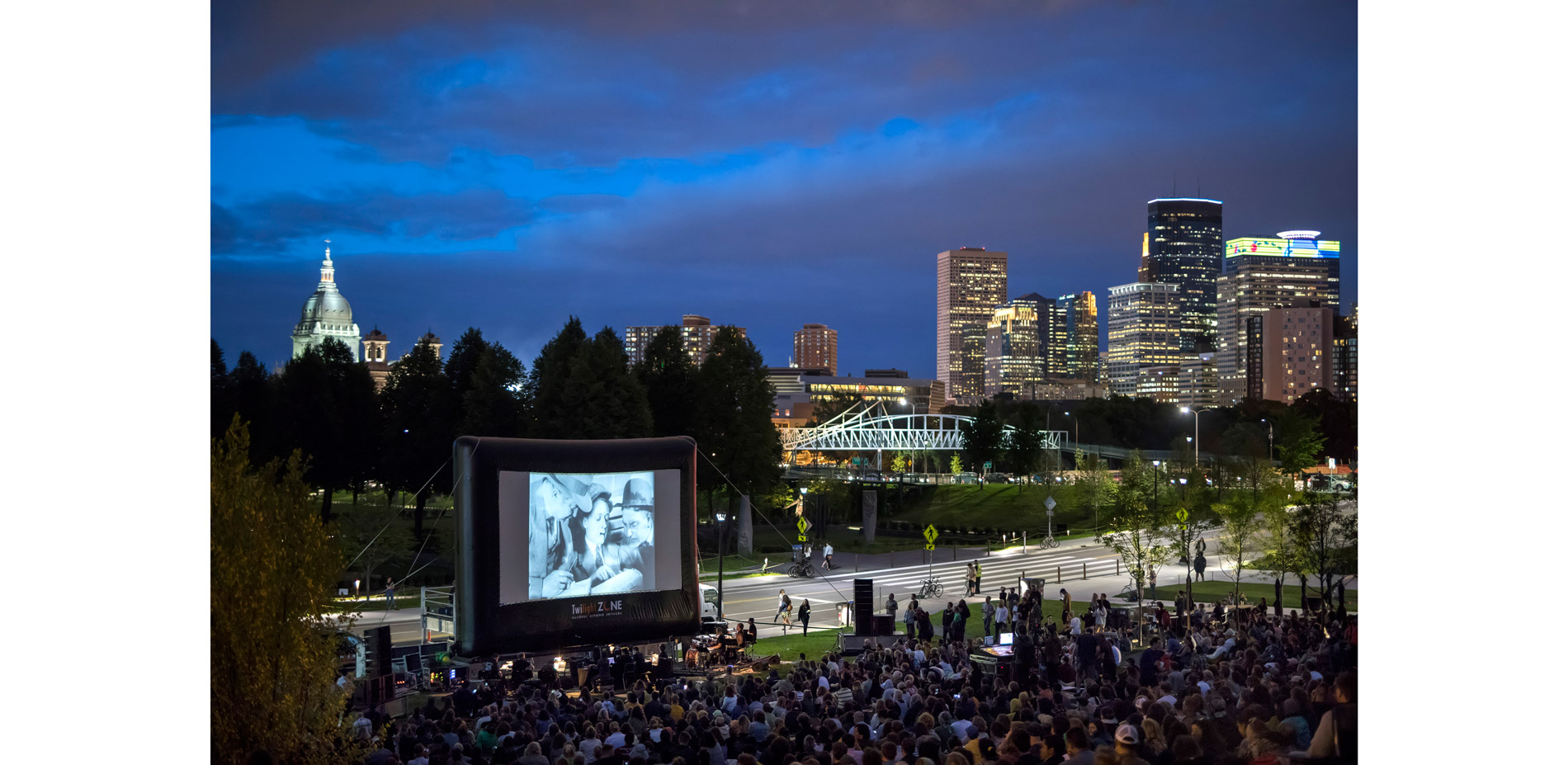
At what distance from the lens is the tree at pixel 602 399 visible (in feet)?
109

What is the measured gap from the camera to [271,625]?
9.08 m

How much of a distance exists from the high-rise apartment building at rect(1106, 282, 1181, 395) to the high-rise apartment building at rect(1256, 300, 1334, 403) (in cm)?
7618

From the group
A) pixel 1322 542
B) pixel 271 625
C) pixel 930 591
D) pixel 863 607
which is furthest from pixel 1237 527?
pixel 271 625

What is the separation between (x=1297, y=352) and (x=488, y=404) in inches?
3064

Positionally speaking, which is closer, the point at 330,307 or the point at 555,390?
the point at 555,390

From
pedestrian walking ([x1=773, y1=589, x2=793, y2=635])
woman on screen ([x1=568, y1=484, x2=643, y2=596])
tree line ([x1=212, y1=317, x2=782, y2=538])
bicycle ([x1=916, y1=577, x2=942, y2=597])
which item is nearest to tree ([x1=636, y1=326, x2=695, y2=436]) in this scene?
tree line ([x1=212, y1=317, x2=782, y2=538])

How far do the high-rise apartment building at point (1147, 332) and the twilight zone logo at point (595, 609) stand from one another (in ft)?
568

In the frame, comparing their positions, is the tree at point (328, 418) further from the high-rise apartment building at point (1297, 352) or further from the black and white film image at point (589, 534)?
the high-rise apartment building at point (1297, 352)

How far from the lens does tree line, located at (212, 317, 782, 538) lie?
33750 mm

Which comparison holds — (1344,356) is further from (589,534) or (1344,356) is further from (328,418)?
(589,534)
